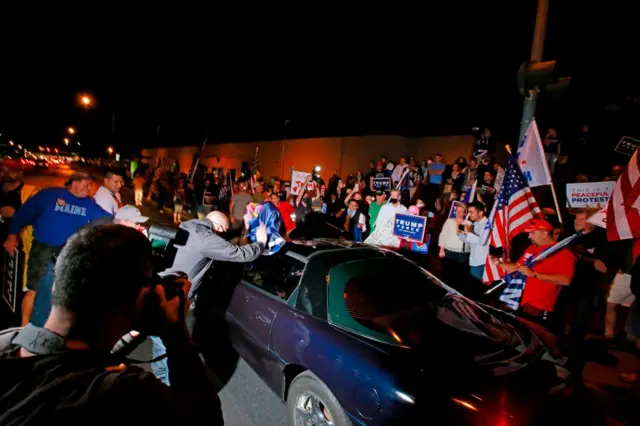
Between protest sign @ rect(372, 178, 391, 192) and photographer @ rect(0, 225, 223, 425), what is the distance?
9053 mm

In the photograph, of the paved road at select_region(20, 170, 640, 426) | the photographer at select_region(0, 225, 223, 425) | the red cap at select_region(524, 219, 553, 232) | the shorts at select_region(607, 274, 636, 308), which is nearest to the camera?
the photographer at select_region(0, 225, 223, 425)

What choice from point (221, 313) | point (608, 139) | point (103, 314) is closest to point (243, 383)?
point (221, 313)

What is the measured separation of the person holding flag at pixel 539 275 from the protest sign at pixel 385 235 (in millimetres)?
2913

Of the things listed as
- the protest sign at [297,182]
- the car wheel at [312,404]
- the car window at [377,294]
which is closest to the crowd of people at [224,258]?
the protest sign at [297,182]

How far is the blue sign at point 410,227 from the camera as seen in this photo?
6.95m

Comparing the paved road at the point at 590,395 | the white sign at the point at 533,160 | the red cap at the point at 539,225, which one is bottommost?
the paved road at the point at 590,395

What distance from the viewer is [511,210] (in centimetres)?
457

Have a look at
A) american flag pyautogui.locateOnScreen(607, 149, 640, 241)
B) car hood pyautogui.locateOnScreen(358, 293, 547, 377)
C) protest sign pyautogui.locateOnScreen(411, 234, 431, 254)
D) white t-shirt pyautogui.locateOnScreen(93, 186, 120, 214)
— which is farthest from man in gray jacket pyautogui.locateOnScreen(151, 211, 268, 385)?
protest sign pyautogui.locateOnScreen(411, 234, 431, 254)

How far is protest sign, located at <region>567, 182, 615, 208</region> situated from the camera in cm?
603

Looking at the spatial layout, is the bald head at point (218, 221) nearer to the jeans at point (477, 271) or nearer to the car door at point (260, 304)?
the car door at point (260, 304)

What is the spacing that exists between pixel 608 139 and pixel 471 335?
38.4ft

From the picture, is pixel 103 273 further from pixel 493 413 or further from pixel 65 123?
pixel 65 123

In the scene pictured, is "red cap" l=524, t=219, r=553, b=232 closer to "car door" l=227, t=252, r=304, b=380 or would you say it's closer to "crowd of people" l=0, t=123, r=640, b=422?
"crowd of people" l=0, t=123, r=640, b=422

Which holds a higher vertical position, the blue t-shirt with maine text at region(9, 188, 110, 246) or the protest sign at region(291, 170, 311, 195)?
the protest sign at region(291, 170, 311, 195)
